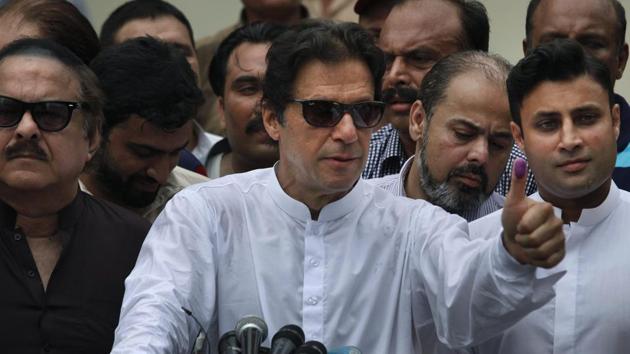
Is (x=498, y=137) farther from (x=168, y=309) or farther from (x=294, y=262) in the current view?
(x=168, y=309)

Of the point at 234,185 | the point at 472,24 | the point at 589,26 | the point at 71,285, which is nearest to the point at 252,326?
the point at 234,185

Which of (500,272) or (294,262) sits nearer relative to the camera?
(500,272)

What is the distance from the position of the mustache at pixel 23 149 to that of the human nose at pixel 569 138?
1.84m

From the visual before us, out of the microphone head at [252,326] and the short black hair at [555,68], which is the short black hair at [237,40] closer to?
the short black hair at [555,68]

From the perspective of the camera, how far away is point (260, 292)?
5176 mm

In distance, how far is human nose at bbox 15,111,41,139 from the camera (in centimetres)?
538

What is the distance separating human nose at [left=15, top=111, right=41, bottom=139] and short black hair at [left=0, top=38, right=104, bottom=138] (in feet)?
0.89

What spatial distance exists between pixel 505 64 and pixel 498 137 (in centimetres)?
44

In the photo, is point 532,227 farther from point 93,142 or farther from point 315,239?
point 93,142

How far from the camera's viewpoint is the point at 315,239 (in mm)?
5258

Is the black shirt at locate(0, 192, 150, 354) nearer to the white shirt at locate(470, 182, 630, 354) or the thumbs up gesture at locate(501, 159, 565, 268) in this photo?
the white shirt at locate(470, 182, 630, 354)

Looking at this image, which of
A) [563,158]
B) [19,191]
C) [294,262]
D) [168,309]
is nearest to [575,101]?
[563,158]

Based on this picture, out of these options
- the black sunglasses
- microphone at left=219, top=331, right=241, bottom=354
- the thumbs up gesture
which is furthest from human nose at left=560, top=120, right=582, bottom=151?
microphone at left=219, top=331, right=241, bottom=354

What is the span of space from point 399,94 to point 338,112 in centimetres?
170
